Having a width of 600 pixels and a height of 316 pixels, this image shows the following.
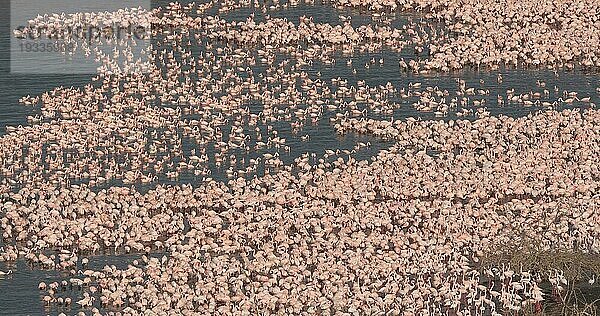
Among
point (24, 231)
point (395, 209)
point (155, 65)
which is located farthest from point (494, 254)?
point (155, 65)

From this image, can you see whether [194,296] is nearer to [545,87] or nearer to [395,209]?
[395,209]

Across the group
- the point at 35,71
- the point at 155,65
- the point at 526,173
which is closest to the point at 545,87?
the point at 526,173

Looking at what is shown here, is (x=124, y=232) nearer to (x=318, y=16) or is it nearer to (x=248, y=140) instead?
(x=248, y=140)

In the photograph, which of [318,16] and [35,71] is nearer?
[35,71]

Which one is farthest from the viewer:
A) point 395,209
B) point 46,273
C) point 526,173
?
point 526,173

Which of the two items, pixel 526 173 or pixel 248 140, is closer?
pixel 526 173

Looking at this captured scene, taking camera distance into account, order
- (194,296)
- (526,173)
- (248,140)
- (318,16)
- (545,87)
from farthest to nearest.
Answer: (318,16) < (545,87) < (248,140) < (526,173) < (194,296)

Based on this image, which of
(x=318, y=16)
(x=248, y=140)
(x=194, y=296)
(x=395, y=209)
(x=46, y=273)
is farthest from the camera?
(x=318, y=16)

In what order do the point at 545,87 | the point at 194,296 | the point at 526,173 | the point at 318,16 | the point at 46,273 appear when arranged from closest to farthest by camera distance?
1. the point at 194,296
2. the point at 46,273
3. the point at 526,173
4. the point at 545,87
5. the point at 318,16

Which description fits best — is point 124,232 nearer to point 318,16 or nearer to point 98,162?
point 98,162
